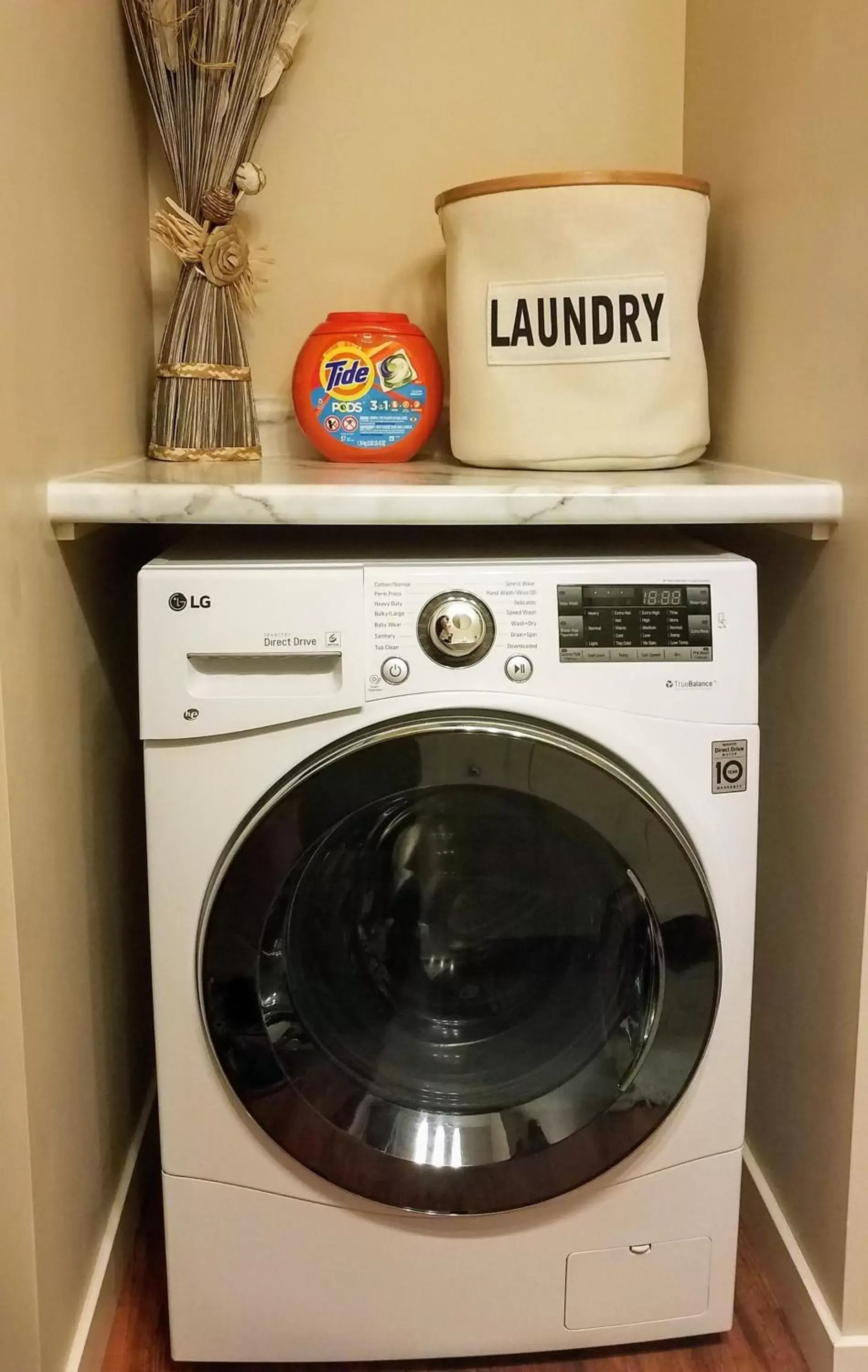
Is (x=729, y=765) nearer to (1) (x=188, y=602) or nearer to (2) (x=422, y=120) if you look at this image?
(1) (x=188, y=602)

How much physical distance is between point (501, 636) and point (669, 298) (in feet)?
1.56

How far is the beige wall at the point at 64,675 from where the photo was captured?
0.90m

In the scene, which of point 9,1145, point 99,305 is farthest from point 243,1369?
point 99,305

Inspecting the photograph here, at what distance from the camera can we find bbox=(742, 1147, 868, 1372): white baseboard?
3.52 ft

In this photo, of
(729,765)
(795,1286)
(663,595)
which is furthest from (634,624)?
(795,1286)

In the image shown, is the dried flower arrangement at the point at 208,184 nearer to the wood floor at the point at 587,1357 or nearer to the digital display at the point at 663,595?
the digital display at the point at 663,595

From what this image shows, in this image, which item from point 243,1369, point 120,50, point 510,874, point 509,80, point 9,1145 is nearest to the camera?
point 9,1145

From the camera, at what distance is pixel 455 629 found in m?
0.97

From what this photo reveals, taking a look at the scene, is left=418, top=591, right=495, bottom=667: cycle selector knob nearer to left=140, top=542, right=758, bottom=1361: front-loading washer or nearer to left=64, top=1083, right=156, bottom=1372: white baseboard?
left=140, top=542, right=758, bottom=1361: front-loading washer

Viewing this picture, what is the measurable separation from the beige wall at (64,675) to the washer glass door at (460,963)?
167 mm

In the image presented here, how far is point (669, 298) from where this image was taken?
3.90 ft

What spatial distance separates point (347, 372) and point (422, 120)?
15.9 inches

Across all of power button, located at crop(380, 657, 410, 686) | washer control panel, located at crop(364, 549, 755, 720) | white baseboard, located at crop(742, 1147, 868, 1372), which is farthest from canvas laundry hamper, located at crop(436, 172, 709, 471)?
white baseboard, located at crop(742, 1147, 868, 1372)

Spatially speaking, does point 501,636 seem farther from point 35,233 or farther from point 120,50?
point 120,50
